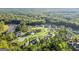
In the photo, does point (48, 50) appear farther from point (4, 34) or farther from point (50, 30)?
point (4, 34)

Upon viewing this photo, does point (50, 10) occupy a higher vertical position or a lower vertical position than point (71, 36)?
higher

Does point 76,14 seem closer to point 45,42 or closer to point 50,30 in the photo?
point 50,30

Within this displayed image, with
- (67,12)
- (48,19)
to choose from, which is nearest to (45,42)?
(48,19)

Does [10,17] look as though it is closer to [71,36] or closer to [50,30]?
[50,30]

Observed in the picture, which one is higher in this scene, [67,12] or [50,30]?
[67,12]
